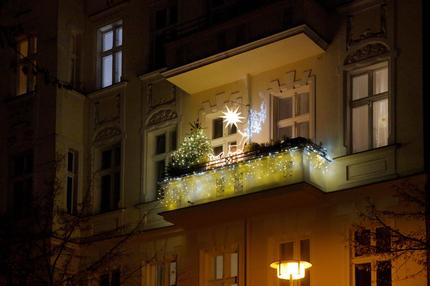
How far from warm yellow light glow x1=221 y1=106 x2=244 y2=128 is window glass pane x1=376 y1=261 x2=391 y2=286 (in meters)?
5.47

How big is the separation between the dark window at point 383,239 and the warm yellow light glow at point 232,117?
499 centimetres

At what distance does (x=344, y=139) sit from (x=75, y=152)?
848 cm

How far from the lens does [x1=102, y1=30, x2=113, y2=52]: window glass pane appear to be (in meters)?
29.7

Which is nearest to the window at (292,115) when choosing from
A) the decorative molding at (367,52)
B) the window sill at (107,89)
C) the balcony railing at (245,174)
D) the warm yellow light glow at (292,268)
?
the balcony railing at (245,174)

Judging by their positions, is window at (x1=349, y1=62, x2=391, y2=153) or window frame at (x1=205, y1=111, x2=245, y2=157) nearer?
window at (x1=349, y1=62, x2=391, y2=153)

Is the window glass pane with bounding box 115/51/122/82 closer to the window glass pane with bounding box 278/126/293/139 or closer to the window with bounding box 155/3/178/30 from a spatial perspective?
the window with bounding box 155/3/178/30

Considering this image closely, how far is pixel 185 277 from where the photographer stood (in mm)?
25219

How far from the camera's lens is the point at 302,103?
24922 millimetres

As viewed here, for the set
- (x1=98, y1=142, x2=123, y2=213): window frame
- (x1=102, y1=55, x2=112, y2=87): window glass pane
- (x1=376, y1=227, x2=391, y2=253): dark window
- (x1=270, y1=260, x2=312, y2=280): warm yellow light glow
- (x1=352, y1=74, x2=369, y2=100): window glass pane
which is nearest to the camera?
(x1=376, y1=227, x2=391, y2=253): dark window

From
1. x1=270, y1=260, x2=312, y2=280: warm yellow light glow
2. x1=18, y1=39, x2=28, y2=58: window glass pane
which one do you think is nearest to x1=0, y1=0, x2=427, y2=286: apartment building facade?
x1=18, y1=39, x2=28, y2=58: window glass pane

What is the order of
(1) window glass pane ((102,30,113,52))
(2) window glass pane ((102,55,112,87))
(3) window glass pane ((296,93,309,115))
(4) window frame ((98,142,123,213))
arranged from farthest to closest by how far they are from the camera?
(1) window glass pane ((102,30,113,52)) → (2) window glass pane ((102,55,112,87)) → (4) window frame ((98,142,123,213)) → (3) window glass pane ((296,93,309,115))

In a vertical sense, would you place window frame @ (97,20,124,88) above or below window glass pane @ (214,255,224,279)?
above

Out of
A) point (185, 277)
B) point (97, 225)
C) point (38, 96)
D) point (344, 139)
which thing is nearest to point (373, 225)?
point (344, 139)

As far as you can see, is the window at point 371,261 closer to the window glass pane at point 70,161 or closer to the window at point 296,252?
the window at point 296,252
